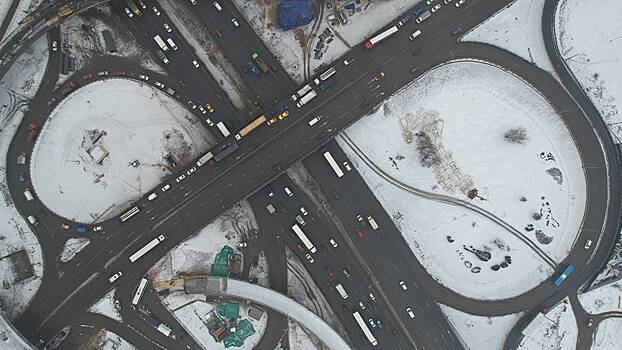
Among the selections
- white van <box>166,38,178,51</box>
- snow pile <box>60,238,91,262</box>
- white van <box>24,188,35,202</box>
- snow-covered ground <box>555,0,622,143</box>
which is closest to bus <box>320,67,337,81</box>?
white van <box>166,38,178,51</box>

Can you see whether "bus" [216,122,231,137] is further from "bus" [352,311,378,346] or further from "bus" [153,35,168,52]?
"bus" [352,311,378,346]

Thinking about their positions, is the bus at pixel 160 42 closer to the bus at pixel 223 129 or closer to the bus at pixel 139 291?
the bus at pixel 223 129

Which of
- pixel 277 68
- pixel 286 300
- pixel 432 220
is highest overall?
pixel 277 68

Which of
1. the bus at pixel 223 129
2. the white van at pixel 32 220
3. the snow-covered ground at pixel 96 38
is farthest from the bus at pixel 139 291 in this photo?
the snow-covered ground at pixel 96 38

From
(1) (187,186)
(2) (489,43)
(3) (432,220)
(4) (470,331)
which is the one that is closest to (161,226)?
(1) (187,186)

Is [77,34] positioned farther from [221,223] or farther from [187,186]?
[221,223]
